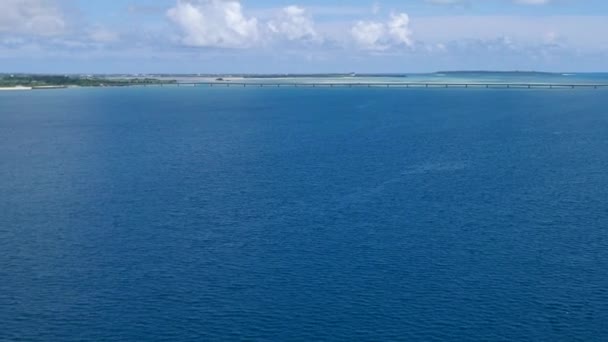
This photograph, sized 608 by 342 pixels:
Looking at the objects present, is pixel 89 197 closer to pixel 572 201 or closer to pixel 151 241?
pixel 151 241

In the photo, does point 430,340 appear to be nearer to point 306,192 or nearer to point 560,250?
point 560,250

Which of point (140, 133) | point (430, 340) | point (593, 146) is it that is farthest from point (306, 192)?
point (140, 133)

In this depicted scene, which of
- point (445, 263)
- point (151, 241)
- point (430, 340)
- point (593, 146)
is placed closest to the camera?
point (430, 340)

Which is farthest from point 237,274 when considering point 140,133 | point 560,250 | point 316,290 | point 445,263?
point 140,133

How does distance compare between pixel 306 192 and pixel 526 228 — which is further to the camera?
pixel 306 192

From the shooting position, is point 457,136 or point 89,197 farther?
point 457,136

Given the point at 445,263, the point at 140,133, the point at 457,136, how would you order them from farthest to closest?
the point at 140,133 < the point at 457,136 < the point at 445,263
